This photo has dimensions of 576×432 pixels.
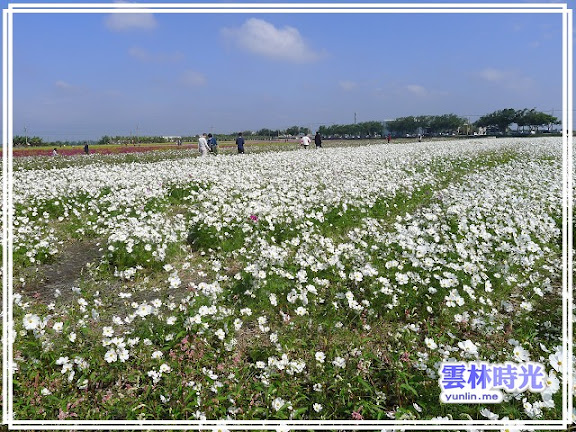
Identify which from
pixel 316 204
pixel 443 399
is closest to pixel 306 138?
pixel 316 204

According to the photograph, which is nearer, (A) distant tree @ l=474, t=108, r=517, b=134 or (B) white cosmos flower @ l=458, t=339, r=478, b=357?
(B) white cosmos flower @ l=458, t=339, r=478, b=357

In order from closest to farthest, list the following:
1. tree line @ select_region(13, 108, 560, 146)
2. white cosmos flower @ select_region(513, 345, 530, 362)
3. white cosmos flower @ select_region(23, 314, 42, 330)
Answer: white cosmos flower @ select_region(513, 345, 530, 362) → white cosmos flower @ select_region(23, 314, 42, 330) → tree line @ select_region(13, 108, 560, 146)

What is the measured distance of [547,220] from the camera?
6953mm

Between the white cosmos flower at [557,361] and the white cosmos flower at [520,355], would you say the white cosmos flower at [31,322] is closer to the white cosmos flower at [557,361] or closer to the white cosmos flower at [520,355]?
the white cosmos flower at [520,355]

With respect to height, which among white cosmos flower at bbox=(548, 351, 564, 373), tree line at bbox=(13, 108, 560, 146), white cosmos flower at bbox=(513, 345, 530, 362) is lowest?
white cosmos flower at bbox=(513, 345, 530, 362)

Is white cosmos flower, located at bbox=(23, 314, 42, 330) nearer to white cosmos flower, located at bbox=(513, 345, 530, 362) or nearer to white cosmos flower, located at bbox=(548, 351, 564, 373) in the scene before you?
white cosmos flower, located at bbox=(513, 345, 530, 362)

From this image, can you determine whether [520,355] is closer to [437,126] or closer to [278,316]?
[278,316]

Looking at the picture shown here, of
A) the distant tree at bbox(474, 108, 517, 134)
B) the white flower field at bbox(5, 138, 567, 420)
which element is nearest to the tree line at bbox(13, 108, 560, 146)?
the distant tree at bbox(474, 108, 517, 134)

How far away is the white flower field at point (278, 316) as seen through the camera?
10.2 feet

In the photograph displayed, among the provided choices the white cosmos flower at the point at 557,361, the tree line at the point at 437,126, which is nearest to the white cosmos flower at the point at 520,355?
the white cosmos flower at the point at 557,361

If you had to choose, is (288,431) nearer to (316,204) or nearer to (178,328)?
(178,328)

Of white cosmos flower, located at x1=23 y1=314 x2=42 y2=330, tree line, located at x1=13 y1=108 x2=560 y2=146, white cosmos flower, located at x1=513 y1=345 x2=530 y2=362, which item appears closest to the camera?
white cosmos flower, located at x1=513 y1=345 x2=530 y2=362

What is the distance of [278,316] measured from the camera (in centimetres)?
430

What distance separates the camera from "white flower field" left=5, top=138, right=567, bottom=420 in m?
3.11
